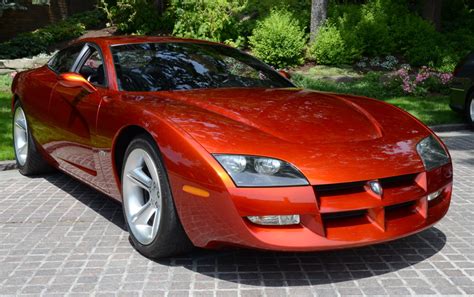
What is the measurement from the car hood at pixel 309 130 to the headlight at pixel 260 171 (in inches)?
1.5

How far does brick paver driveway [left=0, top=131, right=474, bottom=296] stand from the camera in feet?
10.5

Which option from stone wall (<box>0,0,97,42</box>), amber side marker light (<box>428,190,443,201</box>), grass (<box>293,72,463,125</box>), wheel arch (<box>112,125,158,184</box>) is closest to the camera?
amber side marker light (<box>428,190,443,201</box>)

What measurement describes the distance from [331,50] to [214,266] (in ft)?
40.1

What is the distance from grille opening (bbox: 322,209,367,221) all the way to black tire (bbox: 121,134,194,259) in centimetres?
89

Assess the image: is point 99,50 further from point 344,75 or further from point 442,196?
point 344,75

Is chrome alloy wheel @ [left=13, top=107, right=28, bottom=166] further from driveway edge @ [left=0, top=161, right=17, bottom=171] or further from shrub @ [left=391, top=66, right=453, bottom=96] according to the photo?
shrub @ [left=391, top=66, right=453, bottom=96]

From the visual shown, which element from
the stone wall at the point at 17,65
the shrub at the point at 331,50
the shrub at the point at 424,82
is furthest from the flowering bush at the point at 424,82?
the stone wall at the point at 17,65

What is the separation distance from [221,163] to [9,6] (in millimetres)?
16766

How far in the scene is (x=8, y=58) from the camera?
15.8 meters

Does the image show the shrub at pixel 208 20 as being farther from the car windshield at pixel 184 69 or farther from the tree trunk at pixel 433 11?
the car windshield at pixel 184 69

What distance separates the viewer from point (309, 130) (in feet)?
11.1

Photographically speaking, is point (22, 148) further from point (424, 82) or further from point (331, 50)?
point (331, 50)

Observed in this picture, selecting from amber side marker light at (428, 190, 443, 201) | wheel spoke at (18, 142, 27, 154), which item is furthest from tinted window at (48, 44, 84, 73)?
amber side marker light at (428, 190, 443, 201)

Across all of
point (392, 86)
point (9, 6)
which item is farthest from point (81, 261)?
point (9, 6)
